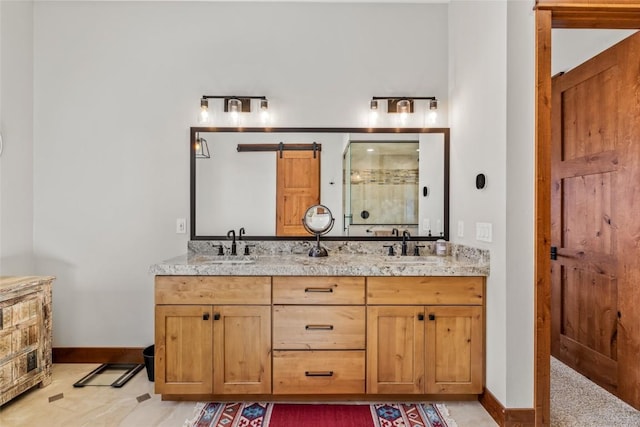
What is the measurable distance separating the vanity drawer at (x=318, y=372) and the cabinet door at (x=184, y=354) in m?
0.42

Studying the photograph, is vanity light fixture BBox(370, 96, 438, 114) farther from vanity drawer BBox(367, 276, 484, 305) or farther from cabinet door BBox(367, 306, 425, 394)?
cabinet door BBox(367, 306, 425, 394)

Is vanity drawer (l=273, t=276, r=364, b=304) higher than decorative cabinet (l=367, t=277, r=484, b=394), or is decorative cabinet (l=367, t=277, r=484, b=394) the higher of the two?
vanity drawer (l=273, t=276, r=364, b=304)

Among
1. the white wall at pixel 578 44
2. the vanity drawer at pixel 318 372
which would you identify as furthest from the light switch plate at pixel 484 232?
the white wall at pixel 578 44

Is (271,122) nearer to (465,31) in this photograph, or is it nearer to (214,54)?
(214,54)

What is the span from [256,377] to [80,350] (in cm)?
162

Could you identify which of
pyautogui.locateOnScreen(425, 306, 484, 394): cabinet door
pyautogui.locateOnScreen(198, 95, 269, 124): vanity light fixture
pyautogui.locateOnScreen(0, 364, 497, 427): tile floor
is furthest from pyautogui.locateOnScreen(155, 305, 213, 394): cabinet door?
pyautogui.locateOnScreen(198, 95, 269, 124): vanity light fixture

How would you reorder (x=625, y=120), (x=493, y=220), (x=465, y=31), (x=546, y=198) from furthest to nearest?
(x=465, y=31), (x=625, y=120), (x=493, y=220), (x=546, y=198)

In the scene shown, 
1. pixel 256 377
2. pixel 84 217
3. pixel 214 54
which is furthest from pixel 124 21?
pixel 256 377

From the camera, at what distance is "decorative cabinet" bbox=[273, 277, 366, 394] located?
2.16 meters

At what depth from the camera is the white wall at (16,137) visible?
2.58m

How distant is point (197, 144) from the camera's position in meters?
2.79

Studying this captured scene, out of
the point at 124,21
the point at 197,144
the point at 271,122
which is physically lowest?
the point at 197,144

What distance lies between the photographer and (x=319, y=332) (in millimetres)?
2160

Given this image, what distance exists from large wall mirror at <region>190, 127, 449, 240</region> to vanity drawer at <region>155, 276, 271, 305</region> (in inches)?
26.0
